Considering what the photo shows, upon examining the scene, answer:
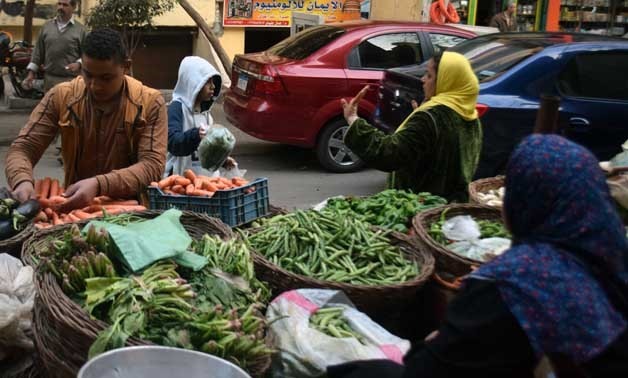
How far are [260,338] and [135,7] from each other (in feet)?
36.6

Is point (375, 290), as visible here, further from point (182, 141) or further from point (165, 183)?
point (182, 141)

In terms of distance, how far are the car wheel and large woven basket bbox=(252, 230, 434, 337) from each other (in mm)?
6848

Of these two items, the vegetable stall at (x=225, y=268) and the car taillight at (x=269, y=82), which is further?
the car taillight at (x=269, y=82)

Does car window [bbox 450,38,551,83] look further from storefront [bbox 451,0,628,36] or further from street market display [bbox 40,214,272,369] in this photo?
storefront [bbox 451,0,628,36]

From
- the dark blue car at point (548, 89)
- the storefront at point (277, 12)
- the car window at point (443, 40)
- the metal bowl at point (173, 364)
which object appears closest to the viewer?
the metal bowl at point (173, 364)

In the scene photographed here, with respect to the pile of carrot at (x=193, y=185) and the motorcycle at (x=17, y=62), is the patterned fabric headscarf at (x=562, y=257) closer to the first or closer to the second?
the pile of carrot at (x=193, y=185)

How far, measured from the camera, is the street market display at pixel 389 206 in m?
4.64

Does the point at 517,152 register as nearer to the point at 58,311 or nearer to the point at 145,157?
the point at 58,311

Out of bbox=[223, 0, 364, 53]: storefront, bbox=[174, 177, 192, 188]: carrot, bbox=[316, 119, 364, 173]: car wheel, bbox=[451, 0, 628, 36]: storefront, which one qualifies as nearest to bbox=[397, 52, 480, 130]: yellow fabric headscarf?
bbox=[174, 177, 192, 188]: carrot

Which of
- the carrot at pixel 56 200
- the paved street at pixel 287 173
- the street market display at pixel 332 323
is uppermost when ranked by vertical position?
the carrot at pixel 56 200

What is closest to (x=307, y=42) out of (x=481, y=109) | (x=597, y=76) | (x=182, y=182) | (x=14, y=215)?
(x=481, y=109)

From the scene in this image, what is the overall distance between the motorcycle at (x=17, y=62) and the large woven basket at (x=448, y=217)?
9.77 m

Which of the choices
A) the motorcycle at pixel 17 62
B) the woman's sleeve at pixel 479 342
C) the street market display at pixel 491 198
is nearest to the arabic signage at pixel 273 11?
the motorcycle at pixel 17 62

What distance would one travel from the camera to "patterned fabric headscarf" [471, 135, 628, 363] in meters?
2.07
